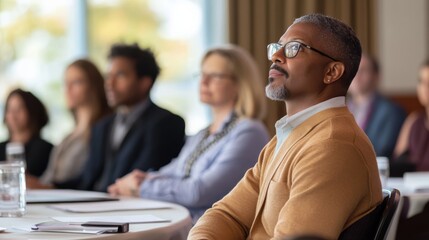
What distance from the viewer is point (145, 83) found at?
4.70 m

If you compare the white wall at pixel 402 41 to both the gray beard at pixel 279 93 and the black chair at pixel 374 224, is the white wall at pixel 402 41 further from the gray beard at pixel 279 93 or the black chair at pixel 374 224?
the black chair at pixel 374 224

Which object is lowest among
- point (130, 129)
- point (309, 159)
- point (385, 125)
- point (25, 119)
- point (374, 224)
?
point (385, 125)

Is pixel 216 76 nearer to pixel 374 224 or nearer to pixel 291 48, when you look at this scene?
pixel 291 48

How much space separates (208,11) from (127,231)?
5137mm

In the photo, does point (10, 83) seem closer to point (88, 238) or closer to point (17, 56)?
point (17, 56)

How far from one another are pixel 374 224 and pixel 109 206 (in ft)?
4.03

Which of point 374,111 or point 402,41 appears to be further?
point 402,41

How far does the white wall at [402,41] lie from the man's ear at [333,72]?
220 inches

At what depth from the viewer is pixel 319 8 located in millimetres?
7434

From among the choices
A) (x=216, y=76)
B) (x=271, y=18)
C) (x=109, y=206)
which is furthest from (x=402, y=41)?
(x=109, y=206)

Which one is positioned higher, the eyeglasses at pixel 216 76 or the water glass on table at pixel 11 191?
the eyeglasses at pixel 216 76

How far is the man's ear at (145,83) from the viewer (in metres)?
4.68

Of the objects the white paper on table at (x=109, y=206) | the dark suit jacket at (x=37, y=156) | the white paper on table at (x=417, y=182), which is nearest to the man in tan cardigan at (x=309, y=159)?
the white paper on table at (x=109, y=206)

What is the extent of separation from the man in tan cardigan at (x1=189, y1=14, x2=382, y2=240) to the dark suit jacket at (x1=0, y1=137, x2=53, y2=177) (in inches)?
116
